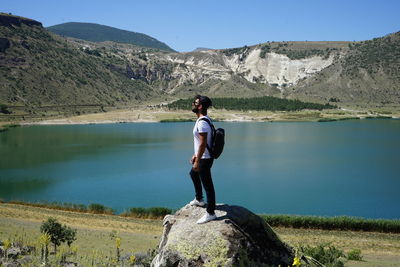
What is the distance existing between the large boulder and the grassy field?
755 cm

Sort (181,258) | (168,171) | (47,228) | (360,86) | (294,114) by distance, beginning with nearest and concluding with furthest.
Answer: (181,258)
(47,228)
(168,171)
(294,114)
(360,86)

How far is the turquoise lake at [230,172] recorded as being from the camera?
1347 inches

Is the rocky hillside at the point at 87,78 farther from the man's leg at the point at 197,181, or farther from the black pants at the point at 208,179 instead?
the black pants at the point at 208,179

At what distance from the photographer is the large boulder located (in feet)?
21.1

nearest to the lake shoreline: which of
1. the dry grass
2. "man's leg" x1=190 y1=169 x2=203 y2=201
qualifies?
the dry grass

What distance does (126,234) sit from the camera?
20859mm

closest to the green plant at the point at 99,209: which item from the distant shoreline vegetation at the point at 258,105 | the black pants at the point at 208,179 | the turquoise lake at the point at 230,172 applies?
the turquoise lake at the point at 230,172

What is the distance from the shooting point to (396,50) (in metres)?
189

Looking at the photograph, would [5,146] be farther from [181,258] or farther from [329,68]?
[329,68]

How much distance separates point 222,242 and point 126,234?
50.6 ft

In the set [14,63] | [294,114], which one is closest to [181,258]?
[294,114]

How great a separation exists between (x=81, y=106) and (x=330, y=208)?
119 meters

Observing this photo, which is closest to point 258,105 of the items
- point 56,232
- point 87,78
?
point 87,78

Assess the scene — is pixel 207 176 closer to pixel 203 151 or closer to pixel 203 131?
pixel 203 151
